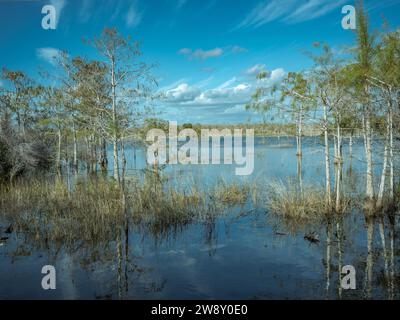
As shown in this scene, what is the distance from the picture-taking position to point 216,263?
8414 millimetres

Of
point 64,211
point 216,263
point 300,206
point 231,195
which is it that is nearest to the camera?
point 216,263

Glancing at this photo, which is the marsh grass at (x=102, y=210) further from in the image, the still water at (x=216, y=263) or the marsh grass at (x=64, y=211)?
the still water at (x=216, y=263)

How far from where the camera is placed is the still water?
6.79m

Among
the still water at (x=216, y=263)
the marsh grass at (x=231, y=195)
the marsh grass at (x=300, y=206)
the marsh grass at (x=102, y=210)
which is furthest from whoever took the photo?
the marsh grass at (x=231, y=195)

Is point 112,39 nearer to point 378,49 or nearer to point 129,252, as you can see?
point 129,252

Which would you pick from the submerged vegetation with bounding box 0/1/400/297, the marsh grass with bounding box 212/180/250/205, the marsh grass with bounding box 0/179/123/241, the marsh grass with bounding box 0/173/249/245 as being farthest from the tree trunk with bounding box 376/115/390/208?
the marsh grass with bounding box 0/179/123/241

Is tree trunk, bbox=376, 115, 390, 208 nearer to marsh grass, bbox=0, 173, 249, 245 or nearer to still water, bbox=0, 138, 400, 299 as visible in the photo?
still water, bbox=0, 138, 400, 299

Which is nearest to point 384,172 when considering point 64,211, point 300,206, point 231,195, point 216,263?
point 300,206

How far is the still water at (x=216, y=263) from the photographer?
6793mm

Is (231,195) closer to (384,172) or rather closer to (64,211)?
(384,172)

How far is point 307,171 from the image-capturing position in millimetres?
23766

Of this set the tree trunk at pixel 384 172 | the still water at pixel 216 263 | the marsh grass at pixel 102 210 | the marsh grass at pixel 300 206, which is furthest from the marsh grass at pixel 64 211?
the tree trunk at pixel 384 172

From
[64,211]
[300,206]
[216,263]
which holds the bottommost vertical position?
[216,263]
